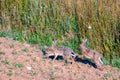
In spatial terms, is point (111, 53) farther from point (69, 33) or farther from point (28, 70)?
point (28, 70)

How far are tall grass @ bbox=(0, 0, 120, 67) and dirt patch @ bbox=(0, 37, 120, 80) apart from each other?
24.4 inches

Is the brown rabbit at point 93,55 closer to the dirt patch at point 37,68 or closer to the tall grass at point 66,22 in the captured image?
the dirt patch at point 37,68

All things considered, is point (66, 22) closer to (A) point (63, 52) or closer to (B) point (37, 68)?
(A) point (63, 52)

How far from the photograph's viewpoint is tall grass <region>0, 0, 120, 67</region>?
9672 millimetres

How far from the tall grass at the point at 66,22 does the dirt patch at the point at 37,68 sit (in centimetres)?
62

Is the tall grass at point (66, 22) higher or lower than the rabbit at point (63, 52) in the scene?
higher

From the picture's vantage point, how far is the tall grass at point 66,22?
9.67m

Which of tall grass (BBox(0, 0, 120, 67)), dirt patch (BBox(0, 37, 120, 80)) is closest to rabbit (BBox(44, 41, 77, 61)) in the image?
dirt patch (BBox(0, 37, 120, 80))

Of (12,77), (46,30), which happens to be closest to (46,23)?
(46,30)

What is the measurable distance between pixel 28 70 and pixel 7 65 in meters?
0.42

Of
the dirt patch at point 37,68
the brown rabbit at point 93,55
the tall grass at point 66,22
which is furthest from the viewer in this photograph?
the tall grass at point 66,22

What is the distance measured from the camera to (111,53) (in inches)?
374

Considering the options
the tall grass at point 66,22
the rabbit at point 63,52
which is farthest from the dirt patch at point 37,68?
the tall grass at point 66,22

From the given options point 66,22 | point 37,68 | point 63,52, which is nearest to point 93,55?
point 63,52
